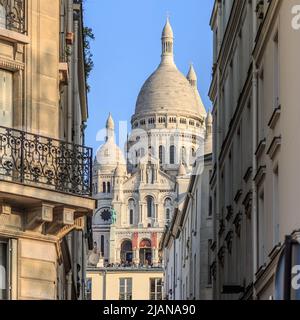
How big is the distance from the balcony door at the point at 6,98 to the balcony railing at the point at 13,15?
702 millimetres

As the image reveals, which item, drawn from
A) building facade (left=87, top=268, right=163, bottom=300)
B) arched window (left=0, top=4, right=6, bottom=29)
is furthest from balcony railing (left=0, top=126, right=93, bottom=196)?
building facade (left=87, top=268, right=163, bottom=300)

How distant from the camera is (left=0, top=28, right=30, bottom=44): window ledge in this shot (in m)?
20.6

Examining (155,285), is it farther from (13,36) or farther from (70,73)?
(13,36)

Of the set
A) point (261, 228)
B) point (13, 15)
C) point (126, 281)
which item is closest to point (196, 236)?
point (261, 228)

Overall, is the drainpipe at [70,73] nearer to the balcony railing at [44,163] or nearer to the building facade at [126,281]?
the balcony railing at [44,163]

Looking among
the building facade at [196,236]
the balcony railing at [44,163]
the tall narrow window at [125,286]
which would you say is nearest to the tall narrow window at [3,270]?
the balcony railing at [44,163]

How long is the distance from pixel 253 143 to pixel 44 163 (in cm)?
961

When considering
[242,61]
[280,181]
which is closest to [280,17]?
[280,181]

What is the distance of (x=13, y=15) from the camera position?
21.1m

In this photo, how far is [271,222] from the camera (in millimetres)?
26234

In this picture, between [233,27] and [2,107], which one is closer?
[2,107]

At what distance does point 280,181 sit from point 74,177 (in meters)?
4.73
